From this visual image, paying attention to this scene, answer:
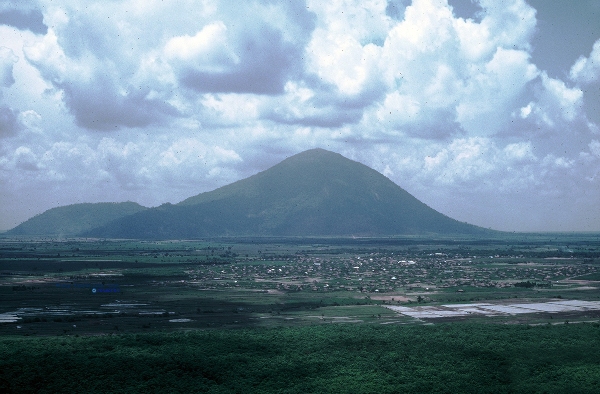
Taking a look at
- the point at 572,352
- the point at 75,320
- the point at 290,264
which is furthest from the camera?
the point at 290,264

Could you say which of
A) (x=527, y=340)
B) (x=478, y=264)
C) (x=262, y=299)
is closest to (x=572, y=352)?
(x=527, y=340)

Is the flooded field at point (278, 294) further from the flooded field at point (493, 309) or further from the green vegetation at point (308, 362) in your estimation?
the green vegetation at point (308, 362)

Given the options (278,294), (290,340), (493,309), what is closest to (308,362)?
(290,340)

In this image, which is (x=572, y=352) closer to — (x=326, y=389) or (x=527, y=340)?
(x=527, y=340)

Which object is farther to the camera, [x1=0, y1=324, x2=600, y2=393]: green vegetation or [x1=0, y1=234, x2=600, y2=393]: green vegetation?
[x1=0, y1=234, x2=600, y2=393]: green vegetation

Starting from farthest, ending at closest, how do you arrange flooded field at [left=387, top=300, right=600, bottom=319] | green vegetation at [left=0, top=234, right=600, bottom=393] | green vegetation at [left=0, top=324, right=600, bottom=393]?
flooded field at [left=387, top=300, right=600, bottom=319] → green vegetation at [left=0, top=234, right=600, bottom=393] → green vegetation at [left=0, top=324, right=600, bottom=393]

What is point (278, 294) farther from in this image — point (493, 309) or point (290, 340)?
point (290, 340)

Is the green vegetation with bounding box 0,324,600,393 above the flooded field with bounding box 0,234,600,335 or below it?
below

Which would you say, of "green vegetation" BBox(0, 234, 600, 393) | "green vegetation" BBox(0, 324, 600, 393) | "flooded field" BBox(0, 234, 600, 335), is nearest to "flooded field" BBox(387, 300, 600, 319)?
"flooded field" BBox(0, 234, 600, 335)

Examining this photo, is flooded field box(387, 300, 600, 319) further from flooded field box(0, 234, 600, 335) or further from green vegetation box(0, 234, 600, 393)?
green vegetation box(0, 234, 600, 393)
